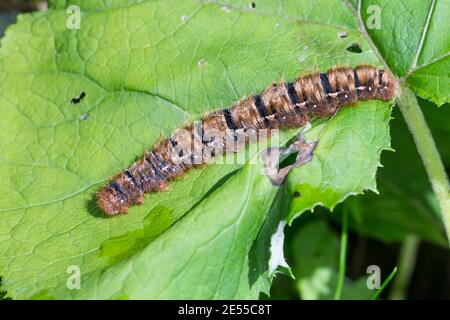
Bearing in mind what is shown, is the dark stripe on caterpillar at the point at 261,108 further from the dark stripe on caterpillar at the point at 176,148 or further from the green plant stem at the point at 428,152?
the green plant stem at the point at 428,152

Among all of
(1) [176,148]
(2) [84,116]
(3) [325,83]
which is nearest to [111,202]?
(1) [176,148]

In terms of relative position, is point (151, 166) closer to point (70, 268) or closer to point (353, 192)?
point (70, 268)

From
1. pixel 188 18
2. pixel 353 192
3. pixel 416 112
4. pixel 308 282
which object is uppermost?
pixel 188 18

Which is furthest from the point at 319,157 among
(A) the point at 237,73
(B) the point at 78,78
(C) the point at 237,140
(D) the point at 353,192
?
(B) the point at 78,78

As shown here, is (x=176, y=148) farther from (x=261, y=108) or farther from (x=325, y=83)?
(x=325, y=83)

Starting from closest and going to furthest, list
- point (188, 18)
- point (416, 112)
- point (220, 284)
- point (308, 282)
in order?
point (220, 284) < point (416, 112) < point (188, 18) < point (308, 282)
